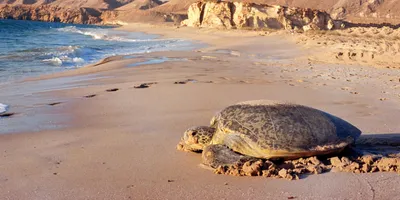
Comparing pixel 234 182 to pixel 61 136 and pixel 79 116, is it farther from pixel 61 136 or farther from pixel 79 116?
pixel 79 116

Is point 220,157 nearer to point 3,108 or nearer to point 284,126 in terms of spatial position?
A: point 284,126

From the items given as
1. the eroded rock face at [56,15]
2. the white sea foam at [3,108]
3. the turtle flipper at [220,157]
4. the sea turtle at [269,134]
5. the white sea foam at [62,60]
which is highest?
the sea turtle at [269,134]

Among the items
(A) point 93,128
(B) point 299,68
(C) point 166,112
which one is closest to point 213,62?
(B) point 299,68

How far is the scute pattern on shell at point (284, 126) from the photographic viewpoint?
162 inches

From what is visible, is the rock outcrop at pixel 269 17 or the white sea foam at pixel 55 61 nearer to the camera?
the white sea foam at pixel 55 61

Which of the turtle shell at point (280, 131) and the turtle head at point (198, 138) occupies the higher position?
the turtle shell at point (280, 131)

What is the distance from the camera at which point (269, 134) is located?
4.14 metres

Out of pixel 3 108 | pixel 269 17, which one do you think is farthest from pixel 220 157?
pixel 269 17

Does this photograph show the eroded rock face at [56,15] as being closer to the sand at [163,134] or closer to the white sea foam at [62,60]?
the white sea foam at [62,60]

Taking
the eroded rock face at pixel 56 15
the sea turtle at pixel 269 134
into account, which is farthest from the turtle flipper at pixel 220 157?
the eroded rock face at pixel 56 15

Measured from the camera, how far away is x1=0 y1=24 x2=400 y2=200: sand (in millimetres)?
3592

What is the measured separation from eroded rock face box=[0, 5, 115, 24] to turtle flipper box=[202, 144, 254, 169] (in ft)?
347

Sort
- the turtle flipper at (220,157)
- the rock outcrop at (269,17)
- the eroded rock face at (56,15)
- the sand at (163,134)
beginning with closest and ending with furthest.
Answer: the sand at (163,134) < the turtle flipper at (220,157) < the rock outcrop at (269,17) < the eroded rock face at (56,15)

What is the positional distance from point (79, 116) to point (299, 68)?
7506mm
